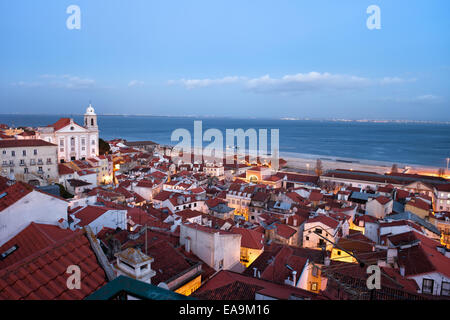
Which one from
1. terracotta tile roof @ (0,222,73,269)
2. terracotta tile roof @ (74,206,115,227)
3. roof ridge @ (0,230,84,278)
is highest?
roof ridge @ (0,230,84,278)

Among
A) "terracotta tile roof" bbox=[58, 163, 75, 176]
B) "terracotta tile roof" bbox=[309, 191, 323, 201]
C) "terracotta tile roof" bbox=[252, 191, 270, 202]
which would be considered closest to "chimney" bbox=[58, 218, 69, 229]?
"terracotta tile roof" bbox=[252, 191, 270, 202]

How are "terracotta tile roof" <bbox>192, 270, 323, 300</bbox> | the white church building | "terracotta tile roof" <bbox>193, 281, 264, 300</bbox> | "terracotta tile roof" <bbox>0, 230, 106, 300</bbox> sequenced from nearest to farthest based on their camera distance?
"terracotta tile roof" <bbox>0, 230, 106, 300</bbox>
"terracotta tile roof" <bbox>192, 270, 323, 300</bbox>
"terracotta tile roof" <bbox>193, 281, 264, 300</bbox>
the white church building

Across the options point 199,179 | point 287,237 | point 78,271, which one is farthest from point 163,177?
point 78,271

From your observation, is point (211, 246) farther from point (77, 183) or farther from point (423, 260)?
point (77, 183)

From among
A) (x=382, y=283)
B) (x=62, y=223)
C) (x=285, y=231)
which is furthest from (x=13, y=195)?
(x=285, y=231)

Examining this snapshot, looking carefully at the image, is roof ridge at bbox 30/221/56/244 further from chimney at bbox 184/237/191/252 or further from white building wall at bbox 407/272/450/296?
white building wall at bbox 407/272/450/296

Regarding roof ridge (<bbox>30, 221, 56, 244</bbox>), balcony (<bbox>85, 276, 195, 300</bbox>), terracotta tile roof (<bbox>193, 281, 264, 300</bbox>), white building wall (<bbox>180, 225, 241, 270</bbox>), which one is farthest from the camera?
white building wall (<bbox>180, 225, 241, 270</bbox>)
